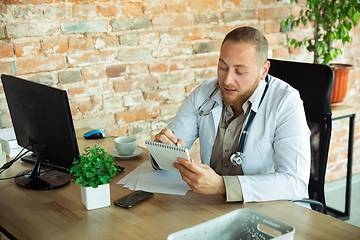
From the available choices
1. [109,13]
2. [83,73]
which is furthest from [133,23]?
[83,73]

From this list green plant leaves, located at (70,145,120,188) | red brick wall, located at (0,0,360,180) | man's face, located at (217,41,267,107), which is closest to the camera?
green plant leaves, located at (70,145,120,188)

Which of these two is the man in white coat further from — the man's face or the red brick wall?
the red brick wall

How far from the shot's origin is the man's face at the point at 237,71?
5.23 feet

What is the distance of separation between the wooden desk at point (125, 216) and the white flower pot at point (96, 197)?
0.02 metres

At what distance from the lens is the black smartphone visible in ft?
4.25

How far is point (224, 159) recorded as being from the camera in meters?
1.71

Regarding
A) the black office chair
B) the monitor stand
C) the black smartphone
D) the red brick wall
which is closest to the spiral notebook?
the black smartphone

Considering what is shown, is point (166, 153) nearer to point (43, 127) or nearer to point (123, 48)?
point (43, 127)

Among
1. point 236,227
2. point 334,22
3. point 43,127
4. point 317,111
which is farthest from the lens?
point 334,22

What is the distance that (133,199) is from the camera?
1.33m

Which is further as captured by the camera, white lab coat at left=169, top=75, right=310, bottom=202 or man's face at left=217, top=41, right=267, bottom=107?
man's face at left=217, top=41, right=267, bottom=107

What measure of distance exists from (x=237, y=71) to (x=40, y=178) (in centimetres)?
91

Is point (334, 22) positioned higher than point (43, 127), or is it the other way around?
point (334, 22)

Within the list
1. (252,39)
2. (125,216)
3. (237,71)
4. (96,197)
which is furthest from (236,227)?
(252,39)
